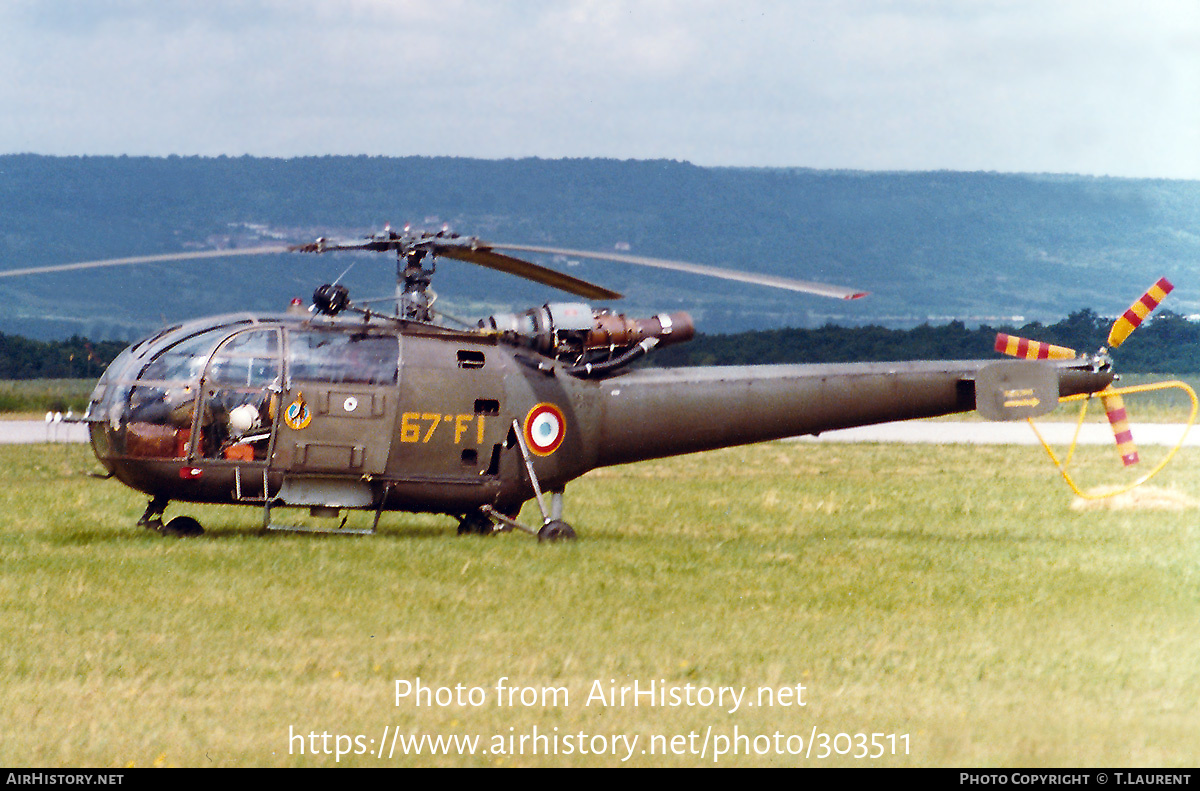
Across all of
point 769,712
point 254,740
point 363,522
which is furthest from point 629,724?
point 363,522

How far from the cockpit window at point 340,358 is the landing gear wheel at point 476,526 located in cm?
231

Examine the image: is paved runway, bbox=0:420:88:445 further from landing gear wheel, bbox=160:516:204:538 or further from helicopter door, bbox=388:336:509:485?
helicopter door, bbox=388:336:509:485

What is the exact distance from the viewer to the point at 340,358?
46.9 feet

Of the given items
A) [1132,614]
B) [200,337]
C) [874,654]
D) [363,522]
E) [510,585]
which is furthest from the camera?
[363,522]

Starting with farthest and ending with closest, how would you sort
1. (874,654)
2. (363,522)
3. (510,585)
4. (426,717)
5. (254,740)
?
(363,522), (510,585), (874,654), (426,717), (254,740)

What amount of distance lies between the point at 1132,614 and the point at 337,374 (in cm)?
778

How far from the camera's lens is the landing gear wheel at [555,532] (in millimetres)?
14641

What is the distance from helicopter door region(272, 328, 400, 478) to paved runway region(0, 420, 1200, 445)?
19393 millimetres

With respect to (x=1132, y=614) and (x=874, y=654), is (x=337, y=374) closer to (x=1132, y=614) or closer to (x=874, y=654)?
(x=874, y=654)

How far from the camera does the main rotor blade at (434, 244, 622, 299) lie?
14.2 meters

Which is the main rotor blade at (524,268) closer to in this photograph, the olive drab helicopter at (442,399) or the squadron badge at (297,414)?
the olive drab helicopter at (442,399)

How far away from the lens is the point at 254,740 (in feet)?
25.0

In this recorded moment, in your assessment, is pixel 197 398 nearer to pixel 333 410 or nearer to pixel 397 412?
pixel 333 410

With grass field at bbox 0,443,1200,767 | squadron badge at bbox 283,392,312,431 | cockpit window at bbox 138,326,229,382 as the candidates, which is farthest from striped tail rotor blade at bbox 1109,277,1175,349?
cockpit window at bbox 138,326,229,382
